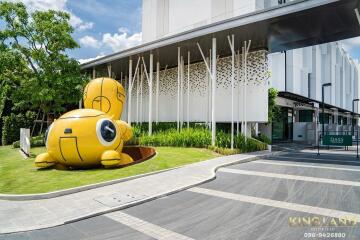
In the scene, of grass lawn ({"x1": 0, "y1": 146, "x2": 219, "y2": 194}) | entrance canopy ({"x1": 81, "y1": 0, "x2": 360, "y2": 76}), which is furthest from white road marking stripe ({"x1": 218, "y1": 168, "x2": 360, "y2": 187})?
entrance canopy ({"x1": 81, "y1": 0, "x2": 360, "y2": 76})

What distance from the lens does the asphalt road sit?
204 inches

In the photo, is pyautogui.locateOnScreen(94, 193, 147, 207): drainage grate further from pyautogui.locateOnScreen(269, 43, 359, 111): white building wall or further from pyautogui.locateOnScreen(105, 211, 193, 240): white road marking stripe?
pyautogui.locateOnScreen(269, 43, 359, 111): white building wall

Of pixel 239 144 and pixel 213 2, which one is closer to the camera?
pixel 239 144

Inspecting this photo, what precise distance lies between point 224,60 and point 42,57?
A: 42.9 feet

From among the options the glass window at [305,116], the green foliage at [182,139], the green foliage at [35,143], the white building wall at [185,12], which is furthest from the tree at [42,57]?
the glass window at [305,116]

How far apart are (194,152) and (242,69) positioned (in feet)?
25.1

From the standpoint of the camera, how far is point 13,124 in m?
24.6

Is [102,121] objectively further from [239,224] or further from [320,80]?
[320,80]

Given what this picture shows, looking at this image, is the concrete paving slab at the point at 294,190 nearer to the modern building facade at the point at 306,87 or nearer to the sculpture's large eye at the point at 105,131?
the sculpture's large eye at the point at 105,131

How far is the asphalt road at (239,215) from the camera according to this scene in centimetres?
518

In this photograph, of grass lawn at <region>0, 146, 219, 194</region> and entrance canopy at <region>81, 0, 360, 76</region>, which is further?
entrance canopy at <region>81, 0, 360, 76</region>

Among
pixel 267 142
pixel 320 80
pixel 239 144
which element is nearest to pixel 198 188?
pixel 239 144

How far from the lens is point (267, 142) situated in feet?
64.2

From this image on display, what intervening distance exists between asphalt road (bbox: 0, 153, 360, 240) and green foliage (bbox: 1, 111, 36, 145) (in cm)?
2160
